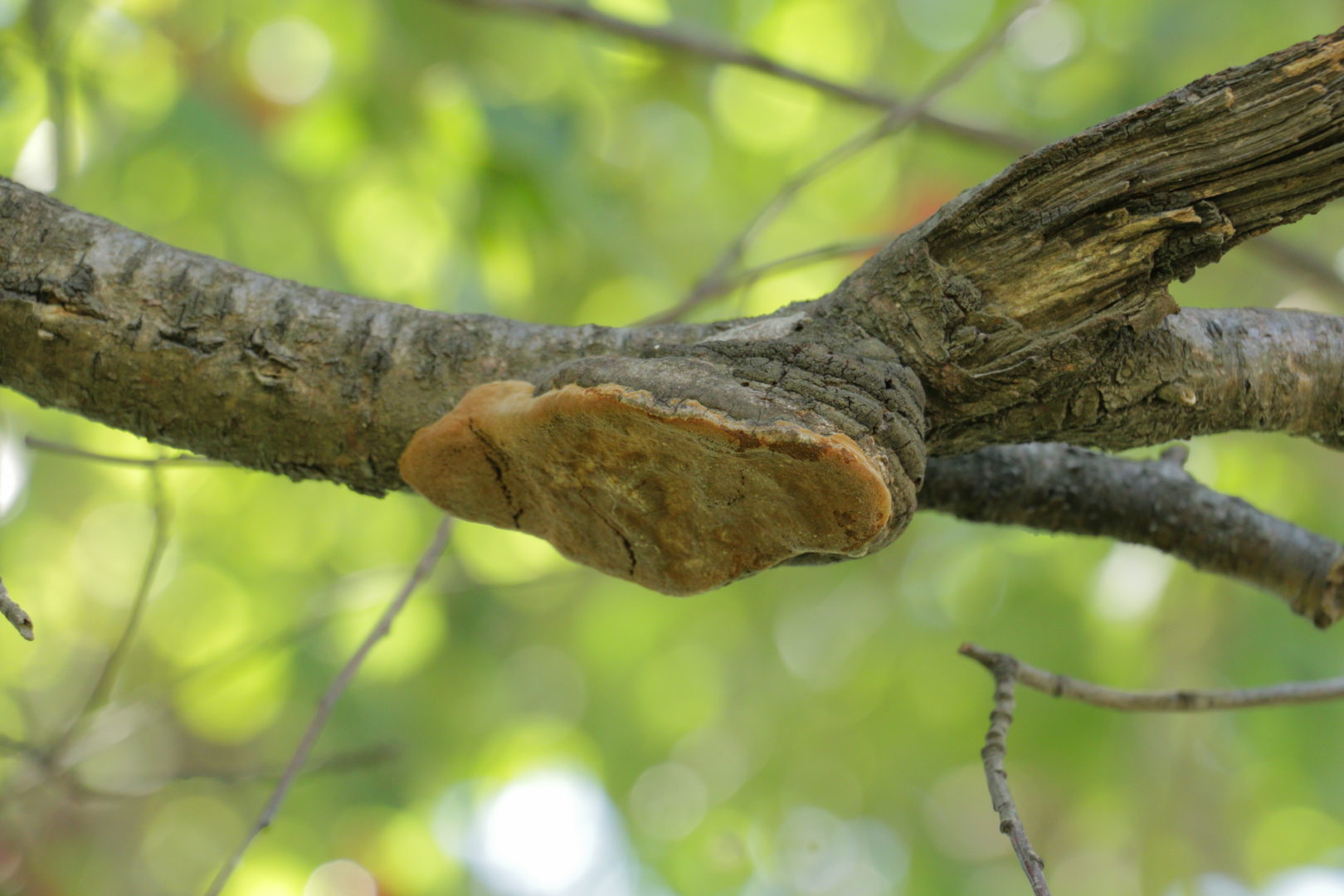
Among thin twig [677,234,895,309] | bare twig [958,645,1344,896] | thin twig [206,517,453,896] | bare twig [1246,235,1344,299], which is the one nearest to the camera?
bare twig [958,645,1344,896]

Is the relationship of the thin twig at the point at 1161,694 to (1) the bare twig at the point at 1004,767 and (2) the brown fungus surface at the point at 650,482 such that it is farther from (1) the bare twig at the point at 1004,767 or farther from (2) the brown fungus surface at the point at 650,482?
(2) the brown fungus surface at the point at 650,482

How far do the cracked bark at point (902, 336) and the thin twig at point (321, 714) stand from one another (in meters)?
0.45

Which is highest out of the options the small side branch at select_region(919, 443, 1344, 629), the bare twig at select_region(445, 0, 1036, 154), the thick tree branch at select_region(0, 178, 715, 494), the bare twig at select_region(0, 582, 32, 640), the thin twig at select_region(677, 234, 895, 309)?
the bare twig at select_region(445, 0, 1036, 154)

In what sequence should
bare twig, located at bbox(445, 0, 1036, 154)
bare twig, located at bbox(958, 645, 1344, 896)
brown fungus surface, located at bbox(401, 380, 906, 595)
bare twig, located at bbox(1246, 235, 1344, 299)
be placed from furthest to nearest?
bare twig, located at bbox(1246, 235, 1344, 299)
bare twig, located at bbox(445, 0, 1036, 154)
bare twig, located at bbox(958, 645, 1344, 896)
brown fungus surface, located at bbox(401, 380, 906, 595)

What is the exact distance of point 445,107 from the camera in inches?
149

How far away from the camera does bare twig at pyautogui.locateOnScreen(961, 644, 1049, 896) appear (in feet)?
3.87

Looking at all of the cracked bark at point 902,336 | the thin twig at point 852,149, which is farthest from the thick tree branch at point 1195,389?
the thin twig at point 852,149

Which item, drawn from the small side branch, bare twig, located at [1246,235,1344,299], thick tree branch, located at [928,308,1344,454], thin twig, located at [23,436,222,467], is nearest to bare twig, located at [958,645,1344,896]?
the small side branch

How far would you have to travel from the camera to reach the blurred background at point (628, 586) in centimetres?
360

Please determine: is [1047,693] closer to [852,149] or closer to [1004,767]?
[1004,767]

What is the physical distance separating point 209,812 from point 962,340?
26.8ft

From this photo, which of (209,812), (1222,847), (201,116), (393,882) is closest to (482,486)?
(201,116)

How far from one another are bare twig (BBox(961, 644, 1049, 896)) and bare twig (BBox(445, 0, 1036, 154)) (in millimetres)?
2071

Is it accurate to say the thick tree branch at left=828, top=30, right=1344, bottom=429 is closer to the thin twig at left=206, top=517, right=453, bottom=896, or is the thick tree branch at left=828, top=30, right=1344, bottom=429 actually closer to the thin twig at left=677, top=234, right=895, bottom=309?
the thin twig at left=677, top=234, right=895, bottom=309
